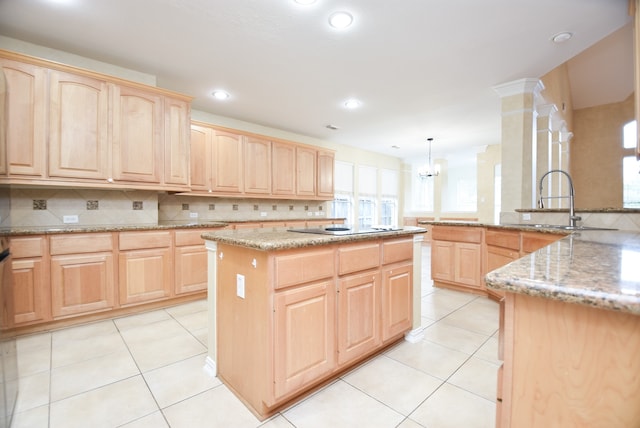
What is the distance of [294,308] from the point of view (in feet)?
4.87

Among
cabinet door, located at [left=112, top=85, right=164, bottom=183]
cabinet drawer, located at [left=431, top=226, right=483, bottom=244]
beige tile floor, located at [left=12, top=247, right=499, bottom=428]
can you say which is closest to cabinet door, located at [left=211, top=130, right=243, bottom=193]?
cabinet door, located at [left=112, top=85, right=164, bottom=183]

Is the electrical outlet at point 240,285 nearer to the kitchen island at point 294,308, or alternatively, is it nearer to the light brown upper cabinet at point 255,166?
the kitchen island at point 294,308

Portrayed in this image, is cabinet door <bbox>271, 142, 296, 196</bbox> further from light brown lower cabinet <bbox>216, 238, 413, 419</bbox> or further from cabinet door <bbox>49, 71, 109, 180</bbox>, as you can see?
light brown lower cabinet <bbox>216, 238, 413, 419</bbox>

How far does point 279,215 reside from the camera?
5.71m

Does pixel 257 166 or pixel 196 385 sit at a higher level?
pixel 257 166

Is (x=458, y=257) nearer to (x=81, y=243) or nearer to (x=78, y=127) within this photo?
(x=81, y=243)

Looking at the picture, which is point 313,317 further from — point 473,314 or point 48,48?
point 48,48

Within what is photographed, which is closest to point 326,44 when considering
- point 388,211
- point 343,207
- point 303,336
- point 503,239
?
point 303,336

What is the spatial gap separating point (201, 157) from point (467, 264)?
13.3 feet

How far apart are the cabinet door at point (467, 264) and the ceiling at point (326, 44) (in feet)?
7.03

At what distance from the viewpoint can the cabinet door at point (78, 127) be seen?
103 inches

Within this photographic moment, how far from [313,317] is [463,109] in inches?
175

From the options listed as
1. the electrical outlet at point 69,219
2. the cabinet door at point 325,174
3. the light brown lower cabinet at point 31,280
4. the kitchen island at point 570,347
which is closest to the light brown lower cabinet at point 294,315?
the kitchen island at point 570,347

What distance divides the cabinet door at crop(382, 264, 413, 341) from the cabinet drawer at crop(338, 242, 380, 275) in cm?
18
